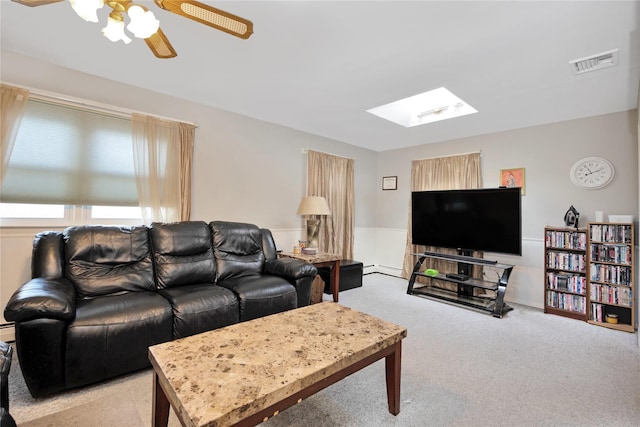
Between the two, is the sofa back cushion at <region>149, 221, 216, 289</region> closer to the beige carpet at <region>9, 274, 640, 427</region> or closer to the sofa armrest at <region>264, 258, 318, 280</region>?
the sofa armrest at <region>264, 258, 318, 280</region>

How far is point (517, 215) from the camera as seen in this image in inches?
140

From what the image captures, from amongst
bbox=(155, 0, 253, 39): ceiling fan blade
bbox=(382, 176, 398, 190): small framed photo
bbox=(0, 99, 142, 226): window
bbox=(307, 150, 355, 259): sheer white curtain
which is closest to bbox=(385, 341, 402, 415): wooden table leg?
bbox=(155, 0, 253, 39): ceiling fan blade

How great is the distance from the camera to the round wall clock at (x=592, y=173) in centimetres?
335

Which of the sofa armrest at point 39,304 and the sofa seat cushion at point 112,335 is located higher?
the sofa armrest at point 39,304

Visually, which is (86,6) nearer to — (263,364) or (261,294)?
(263,364)

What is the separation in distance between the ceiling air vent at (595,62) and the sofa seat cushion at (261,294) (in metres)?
3.14

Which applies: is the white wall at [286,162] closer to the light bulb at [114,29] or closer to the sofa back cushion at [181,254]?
the sofa back cushion at [181,254]

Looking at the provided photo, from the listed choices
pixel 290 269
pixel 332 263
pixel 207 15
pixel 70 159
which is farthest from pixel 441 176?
pixel 70 159

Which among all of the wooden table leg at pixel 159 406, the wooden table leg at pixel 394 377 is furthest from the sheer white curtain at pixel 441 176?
the wooden table leg at pixel 159 406

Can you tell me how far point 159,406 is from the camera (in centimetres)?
139

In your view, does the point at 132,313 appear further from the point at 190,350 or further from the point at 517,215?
the point at 517,215

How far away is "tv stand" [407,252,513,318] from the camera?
11.5ft

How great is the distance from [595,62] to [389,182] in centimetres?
342

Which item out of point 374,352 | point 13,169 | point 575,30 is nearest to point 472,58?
point 575,30
